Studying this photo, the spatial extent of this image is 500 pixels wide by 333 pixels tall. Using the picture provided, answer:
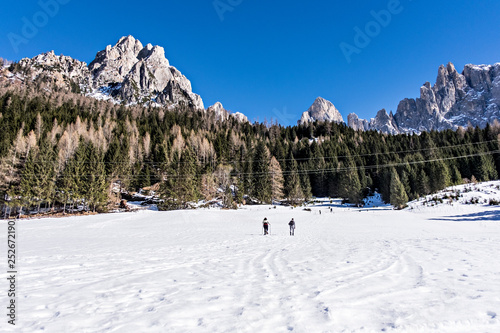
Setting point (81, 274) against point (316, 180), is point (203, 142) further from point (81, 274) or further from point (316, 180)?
point (81, 274)

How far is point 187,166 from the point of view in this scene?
168ft

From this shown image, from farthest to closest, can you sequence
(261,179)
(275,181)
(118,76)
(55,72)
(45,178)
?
(118,76) < (55,72) < (275,181) < (261,179) < (45,178)

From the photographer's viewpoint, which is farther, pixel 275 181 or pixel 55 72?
pixel 55 72

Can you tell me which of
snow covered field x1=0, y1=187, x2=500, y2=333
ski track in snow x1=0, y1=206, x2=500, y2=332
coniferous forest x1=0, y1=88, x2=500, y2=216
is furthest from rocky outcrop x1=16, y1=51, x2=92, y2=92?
ski track in snow x1=0, y1=206, x2=500, y2=332

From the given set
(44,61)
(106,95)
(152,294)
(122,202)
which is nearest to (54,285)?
(152,294)

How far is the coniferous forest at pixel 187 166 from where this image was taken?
140 feet

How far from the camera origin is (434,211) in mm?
31641

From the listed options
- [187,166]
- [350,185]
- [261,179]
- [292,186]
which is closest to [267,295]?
[187,166]

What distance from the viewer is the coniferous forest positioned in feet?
140

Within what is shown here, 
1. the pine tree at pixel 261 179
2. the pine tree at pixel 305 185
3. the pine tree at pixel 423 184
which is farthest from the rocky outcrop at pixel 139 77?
the pine tree at pixel 423 184

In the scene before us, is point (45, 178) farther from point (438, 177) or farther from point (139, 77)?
point (139, 77)

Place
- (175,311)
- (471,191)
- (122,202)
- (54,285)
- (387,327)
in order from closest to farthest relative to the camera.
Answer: (387,327)
(175,311)
(54,285)
(471,191)
(122,202)

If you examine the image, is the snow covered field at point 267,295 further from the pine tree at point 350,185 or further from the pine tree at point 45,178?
the pine tree at point 350,185

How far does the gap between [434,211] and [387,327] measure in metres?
37.2
